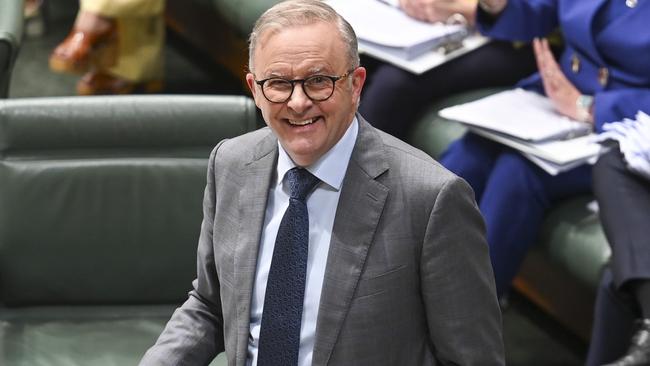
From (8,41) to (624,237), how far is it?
1.59 metres

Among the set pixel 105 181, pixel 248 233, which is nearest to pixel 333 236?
pixel 248 233

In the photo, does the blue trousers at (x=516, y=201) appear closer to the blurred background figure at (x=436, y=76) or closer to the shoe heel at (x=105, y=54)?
the blurred background figure at (x=436, y=76)

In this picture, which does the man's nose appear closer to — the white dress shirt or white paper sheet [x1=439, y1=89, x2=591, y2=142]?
the white dress shirt

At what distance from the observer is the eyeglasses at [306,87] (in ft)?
5.21

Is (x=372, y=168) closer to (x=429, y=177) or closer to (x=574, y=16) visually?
(x=429, y=177)

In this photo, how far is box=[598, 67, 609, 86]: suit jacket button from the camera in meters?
2.93

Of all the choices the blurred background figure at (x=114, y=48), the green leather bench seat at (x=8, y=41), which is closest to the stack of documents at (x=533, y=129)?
the green leather bench seat at (x=8, y=41)

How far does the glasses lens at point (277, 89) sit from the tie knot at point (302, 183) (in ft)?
0.47

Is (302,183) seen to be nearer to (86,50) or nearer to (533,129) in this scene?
(533,129)

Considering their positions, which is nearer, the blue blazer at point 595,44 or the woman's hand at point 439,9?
the blue blazer at point 595,44

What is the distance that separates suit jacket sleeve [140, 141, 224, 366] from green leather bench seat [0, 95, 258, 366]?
0.47m

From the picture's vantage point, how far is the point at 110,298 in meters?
2.41

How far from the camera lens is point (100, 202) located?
92.0 inches

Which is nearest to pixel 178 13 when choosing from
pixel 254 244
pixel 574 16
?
pixel 574 16
